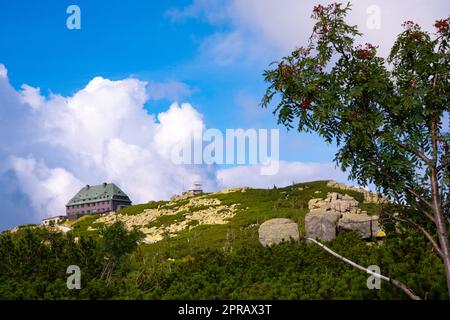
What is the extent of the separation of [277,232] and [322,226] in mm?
3900

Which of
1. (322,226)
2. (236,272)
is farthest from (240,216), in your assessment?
(236,272)

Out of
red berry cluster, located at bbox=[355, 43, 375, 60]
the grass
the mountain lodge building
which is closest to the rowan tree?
red berry cluster, located at bbox=[355, 43, 375, 60]

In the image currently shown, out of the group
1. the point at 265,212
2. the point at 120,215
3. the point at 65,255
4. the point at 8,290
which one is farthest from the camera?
the point at 120,215

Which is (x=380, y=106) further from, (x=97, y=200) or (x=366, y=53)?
(x=97, y=200)

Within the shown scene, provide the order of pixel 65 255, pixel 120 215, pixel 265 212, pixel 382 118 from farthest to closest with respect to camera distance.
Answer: pixel 120 215, pixel 265 212, pixel 65 255, pixel 382 118

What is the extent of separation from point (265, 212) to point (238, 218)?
150 inches

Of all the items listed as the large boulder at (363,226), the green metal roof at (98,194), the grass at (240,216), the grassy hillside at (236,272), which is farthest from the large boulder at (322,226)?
the green metal roof at (98,194)

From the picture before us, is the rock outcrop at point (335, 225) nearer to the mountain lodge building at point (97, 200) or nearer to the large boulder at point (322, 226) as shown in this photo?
the large boulder at point (322, 226)

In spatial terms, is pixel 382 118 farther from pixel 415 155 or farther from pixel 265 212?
pixel 265 212

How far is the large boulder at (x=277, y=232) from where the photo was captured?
38.8 m

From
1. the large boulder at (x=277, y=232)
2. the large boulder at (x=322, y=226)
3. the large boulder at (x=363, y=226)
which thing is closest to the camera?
the large boulder at (x=363, y=226)

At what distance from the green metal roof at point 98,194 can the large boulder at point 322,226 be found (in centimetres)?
9029
